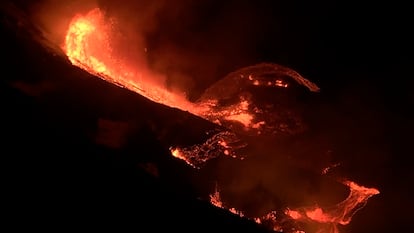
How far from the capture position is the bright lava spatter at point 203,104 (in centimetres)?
362

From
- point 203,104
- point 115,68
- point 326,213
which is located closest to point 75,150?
point 115,68

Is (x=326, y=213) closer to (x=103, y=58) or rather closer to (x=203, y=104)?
(x=203, y=104)

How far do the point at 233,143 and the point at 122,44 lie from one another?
1.85 metres

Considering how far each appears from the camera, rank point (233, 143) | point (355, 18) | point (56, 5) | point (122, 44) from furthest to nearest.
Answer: point (355, 18), point (122, 44), point (56, 5), point (233, 143)

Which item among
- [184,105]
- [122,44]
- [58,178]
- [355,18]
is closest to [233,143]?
[184,105]

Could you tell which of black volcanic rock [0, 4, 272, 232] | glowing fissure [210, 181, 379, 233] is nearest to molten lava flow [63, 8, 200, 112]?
black volcanic rock [0, 4, 272, 232]

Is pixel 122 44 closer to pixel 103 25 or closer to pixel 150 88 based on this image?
pixel 103 25

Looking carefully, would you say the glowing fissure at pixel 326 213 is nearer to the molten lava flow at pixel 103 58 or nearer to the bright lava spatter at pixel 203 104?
the bright lava spatter at pixel 203 104

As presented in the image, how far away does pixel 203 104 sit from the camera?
4996mm

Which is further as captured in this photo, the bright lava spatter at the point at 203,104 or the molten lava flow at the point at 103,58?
the molten lava flow at the point at 103,58

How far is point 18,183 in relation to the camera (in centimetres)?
297

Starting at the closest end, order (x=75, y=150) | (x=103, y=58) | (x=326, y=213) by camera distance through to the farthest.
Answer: (x=75, y=150) → (x=103, y=58) → (x=326, y=213)

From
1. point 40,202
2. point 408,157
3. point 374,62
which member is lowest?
point 40,202

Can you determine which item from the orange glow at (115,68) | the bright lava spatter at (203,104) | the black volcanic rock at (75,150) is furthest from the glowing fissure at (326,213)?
the orange glow at (115,68)
